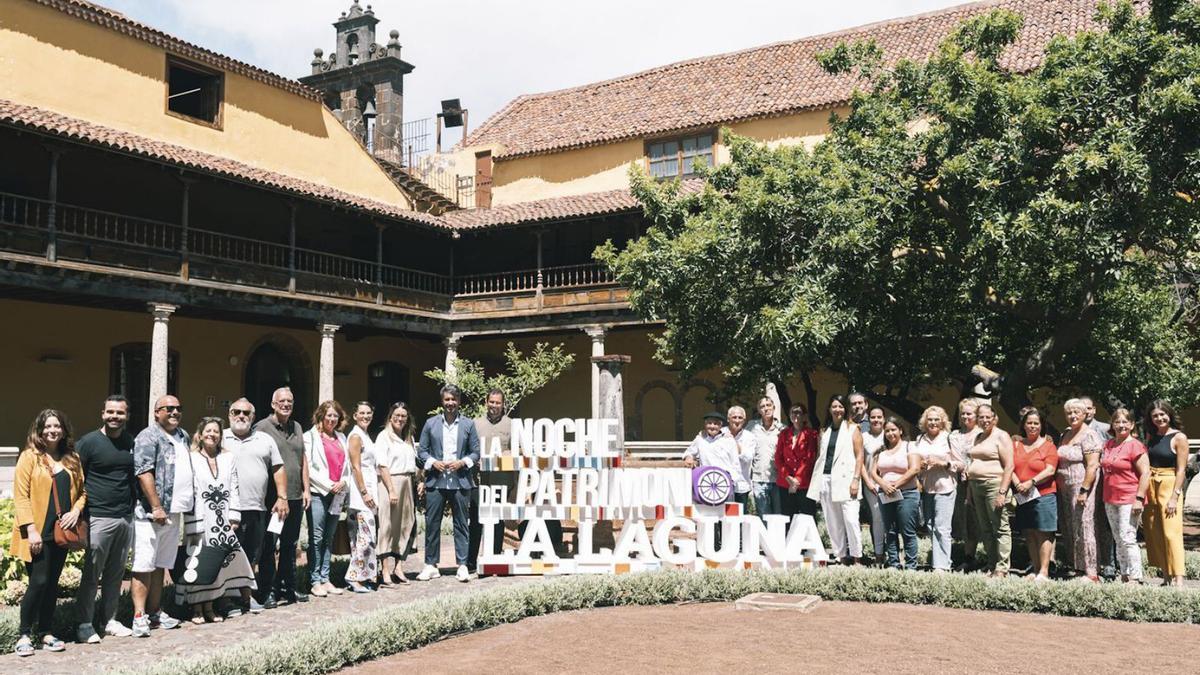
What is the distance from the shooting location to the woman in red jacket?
9680 millimetres

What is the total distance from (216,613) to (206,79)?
16.2m

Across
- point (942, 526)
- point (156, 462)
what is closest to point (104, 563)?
point (156, 462)

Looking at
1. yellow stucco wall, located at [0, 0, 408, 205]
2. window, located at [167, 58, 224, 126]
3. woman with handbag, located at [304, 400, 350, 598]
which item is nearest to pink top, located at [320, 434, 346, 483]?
woman with handbag, located at [304, 400, 350, 598]

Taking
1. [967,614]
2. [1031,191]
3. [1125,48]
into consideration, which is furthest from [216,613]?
[1125,48]

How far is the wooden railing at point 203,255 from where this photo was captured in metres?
16.2

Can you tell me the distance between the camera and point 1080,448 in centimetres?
832

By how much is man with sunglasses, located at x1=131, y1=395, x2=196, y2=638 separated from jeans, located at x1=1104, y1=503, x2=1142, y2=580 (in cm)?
665

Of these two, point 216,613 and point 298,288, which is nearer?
point 216,613

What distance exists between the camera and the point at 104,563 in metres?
6.66

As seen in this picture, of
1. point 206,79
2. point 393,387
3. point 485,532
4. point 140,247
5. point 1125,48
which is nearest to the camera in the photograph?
point 485,532

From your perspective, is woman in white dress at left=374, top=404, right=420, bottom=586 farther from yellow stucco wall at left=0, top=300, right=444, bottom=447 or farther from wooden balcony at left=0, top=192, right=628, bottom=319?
yellow stucco wall at left=0, top=300, right=444, bottom=447

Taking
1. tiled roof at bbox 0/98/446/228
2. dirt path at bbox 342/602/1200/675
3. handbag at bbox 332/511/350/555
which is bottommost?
dirt path at bbox 342/602/1200/675

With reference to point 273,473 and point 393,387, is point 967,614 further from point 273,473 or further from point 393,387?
point 393,387

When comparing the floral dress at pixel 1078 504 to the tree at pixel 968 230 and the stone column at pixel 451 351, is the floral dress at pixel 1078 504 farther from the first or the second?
the stone column at pixel 451 351
